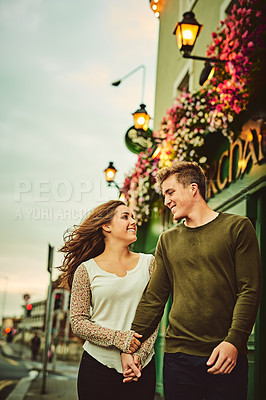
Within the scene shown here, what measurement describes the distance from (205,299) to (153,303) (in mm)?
492

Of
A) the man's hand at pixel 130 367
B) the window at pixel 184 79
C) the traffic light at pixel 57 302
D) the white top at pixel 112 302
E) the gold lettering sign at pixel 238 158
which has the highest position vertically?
the window at pixel 184 79

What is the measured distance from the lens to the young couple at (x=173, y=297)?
2838 millimetres

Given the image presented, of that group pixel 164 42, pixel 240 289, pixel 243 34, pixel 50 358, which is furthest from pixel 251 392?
pixel 50 358

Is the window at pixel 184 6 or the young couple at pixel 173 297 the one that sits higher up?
the window at pixel 184 6

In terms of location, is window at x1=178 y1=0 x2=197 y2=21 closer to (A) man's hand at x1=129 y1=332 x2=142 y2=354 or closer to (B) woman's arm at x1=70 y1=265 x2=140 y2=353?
(B) woman's arm at x1=70 y1=265 x2=140 y2=353

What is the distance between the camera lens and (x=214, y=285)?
2.94m

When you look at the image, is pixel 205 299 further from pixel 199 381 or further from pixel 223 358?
pixel 199 381

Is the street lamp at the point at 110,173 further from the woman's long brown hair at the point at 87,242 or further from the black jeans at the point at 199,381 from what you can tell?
the black jeans at the point at 199,381

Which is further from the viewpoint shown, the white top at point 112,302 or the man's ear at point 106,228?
the man's ear at point 106,228

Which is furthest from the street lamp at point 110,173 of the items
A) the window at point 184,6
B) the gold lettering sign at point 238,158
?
the gold lettering sign at point 238,158

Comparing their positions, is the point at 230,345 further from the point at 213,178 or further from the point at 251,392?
the point at 213,178

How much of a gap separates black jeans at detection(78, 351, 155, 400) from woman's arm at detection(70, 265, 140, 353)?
19cm

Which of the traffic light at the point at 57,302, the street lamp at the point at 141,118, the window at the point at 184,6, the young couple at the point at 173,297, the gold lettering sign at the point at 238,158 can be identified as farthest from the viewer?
the traffic light at the point at 57,302

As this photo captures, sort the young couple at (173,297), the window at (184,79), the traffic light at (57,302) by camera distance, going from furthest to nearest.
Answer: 1. the traffic light at (57,302)
2. the window at (184,79)
3. the young couple at (173,297)
